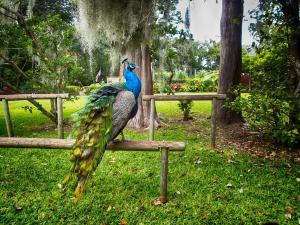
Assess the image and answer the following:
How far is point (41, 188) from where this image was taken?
3.93m

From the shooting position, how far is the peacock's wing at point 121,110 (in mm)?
3158

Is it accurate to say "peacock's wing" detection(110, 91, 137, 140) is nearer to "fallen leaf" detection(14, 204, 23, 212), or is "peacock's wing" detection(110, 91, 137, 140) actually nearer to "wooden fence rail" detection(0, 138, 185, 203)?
"wooden fence rail" detection(0, 138, 185, 203)

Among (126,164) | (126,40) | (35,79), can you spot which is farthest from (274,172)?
(35,79)

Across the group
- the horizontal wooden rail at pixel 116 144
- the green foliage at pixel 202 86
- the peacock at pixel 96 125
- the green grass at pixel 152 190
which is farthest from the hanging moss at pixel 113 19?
the green foliage at pixel 202 86

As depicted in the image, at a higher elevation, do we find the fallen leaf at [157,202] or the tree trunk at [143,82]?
the tree trunk at [143,82]

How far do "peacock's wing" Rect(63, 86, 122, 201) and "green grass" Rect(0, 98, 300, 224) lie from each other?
0.69m

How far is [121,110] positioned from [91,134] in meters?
0.44

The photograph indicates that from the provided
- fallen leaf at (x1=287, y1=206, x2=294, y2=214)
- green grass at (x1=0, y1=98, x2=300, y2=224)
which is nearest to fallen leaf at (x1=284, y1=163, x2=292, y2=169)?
green grass at (x1=0, y1=98, x2=300, y2=224)

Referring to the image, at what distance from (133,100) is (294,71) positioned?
3.60 m

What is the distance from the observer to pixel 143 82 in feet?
26.5

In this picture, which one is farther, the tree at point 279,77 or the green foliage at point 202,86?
the green foliage at point 202,86

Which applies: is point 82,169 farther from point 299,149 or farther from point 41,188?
point 299,149

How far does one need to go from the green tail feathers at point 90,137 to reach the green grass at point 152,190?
682 mm

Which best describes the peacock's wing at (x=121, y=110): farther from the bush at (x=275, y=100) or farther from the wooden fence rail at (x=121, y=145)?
the bush at (x=275, y=100)
